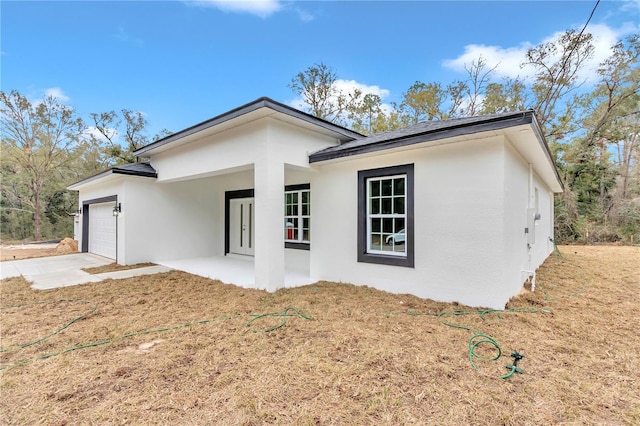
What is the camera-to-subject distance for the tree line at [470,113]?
17.3 meters

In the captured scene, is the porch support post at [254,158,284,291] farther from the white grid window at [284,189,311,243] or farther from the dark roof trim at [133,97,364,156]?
the white grid window at [284,189,311,243]

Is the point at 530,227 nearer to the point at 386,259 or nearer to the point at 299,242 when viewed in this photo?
the point at 386,259

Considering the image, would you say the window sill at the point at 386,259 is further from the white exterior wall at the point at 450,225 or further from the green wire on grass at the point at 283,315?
the green wire on grass at the point at 283,315

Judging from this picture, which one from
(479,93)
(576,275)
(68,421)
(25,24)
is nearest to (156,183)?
(25,24)

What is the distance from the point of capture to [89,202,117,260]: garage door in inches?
413

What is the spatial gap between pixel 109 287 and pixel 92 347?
3508 millimetres

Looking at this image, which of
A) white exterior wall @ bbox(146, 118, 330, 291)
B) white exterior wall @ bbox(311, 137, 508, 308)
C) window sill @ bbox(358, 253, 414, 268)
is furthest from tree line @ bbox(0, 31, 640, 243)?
window sill @ bbox(358, 253, 414, 268)

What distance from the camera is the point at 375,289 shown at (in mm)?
6082

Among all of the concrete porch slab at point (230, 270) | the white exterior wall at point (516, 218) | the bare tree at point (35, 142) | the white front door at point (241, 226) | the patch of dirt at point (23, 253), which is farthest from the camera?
the bare tree at point (35, 142)

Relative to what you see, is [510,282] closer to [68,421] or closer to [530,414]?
[530,414]

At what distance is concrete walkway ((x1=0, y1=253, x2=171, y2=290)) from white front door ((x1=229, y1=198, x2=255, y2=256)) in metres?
2.57

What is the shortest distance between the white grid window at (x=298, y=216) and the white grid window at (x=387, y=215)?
2.35 metres

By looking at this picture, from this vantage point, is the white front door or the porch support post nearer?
the porch support post

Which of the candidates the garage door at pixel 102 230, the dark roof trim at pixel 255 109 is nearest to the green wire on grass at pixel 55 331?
the dark roof trim at pixel 255 109
